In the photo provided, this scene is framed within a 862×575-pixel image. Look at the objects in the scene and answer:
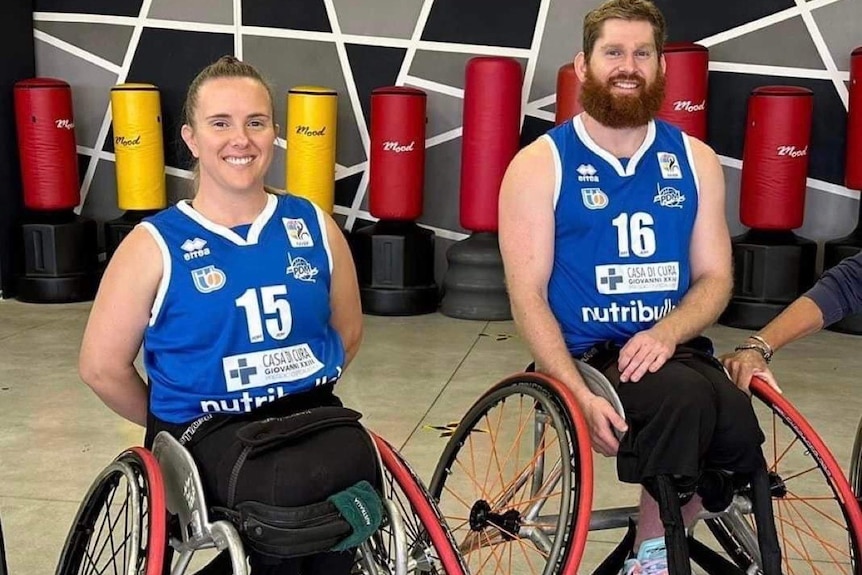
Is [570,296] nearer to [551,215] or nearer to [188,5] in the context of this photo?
[551,215]

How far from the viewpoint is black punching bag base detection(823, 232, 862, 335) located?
201 inches

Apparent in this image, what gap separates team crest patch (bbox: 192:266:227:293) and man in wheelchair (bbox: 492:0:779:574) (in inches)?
27.2

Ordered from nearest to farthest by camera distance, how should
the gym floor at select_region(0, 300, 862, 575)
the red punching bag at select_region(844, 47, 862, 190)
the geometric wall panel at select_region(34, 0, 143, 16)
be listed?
the gym floor at select_region(0, 300, 862, 575) < the red punching bag at select_region(844, 47, 862, 190) < the geometric wall panel at select_region(34, 0, 143, 16)

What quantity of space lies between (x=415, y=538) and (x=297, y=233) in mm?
632

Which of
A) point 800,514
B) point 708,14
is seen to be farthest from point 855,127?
point 800,514

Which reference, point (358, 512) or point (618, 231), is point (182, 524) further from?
point (618, 231)

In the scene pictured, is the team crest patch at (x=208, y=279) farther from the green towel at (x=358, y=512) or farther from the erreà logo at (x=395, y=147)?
the erreà logo at (x=395, y=147)

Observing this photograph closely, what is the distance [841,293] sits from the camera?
223 cm

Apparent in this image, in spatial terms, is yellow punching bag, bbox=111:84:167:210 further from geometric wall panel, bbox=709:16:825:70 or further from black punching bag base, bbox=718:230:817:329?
black punching bag base, bbox=718:230:817:329

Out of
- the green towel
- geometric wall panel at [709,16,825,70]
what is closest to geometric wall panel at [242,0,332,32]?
geometric wall panel at [709,16,825,70]

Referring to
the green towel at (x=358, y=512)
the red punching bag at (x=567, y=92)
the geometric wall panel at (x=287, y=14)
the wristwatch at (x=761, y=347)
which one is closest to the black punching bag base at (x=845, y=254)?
the red punching bag at (x=567, y=92)

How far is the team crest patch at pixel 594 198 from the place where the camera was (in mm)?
2203

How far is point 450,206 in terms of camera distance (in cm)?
600

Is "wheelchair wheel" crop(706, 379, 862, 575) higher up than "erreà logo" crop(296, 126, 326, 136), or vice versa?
"erreà logo" crop(296, 126, 326, 136)
